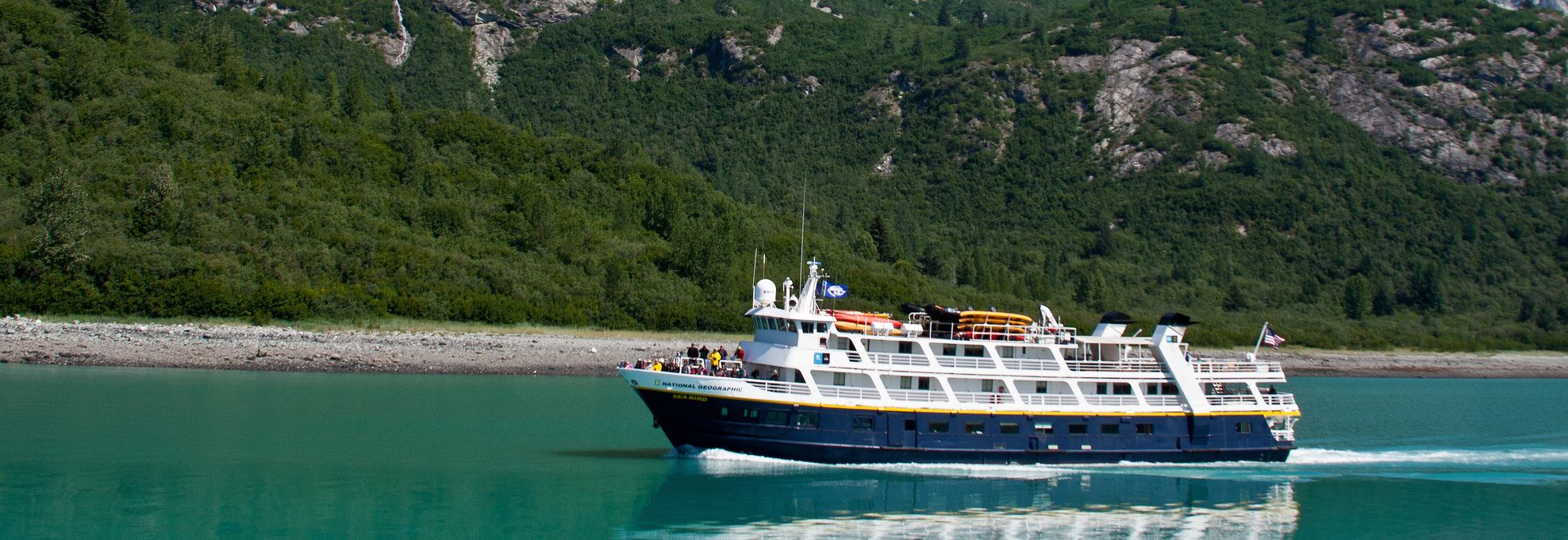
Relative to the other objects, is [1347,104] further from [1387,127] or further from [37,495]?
[37,495]

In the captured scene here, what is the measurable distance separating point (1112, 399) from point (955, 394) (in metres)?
4.70

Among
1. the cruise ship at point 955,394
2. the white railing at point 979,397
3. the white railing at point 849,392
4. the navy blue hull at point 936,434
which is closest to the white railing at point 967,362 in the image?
the cruise ship at point 955,394

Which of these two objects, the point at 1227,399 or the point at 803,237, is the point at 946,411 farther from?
the point at 803,237

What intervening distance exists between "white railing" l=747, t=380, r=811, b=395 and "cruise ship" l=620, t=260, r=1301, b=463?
0.14ft

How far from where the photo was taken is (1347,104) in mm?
160625

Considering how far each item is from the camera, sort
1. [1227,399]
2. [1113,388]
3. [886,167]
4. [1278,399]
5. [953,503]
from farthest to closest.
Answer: [886,167]
[1278,399]
[1227,399]
[1113,388]
[953,503]

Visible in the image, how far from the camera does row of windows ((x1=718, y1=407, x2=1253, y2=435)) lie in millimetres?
33469

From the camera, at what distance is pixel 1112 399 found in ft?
119

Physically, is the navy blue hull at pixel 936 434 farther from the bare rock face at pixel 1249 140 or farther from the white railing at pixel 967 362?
the bare rock face at pixel 1249 140

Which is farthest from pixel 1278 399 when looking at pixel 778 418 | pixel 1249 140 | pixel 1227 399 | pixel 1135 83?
pixel 1135 83

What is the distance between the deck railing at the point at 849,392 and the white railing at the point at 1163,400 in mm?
8156

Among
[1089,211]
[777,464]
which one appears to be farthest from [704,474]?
[1089,211]

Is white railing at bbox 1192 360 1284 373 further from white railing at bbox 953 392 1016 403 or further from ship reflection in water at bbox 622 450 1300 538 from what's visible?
white railing at bbox 953 392 1016 403

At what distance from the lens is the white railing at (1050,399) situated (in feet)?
117
